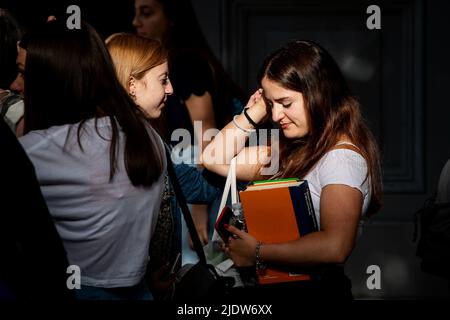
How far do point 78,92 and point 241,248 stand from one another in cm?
64

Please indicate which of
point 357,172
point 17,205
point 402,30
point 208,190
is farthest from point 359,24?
point 17,205

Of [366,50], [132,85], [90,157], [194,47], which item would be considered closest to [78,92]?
[90,157]

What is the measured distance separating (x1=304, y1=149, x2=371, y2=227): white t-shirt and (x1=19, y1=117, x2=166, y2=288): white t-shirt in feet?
1.57

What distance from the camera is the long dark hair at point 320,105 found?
7.47 feet

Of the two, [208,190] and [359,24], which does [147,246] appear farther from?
[359,24]

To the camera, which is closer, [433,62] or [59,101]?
[59,101]

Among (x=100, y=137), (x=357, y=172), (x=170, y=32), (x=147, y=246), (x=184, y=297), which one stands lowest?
(x=184, y=297)

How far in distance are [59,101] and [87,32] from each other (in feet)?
0.68

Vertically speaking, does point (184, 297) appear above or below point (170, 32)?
below

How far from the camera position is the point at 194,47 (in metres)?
3.37

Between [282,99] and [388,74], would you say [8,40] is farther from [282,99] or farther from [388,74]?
[388,74]

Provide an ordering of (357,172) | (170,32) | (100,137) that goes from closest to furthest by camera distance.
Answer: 1. (100,137)
2. (357,172)
3. (170,32)

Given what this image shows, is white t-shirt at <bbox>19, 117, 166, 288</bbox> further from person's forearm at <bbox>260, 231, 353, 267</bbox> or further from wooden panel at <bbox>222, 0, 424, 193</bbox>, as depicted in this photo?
wooden panel at <bbox>222, 0, 424, 193</bbox>

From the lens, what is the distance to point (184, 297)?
7.17 ft
